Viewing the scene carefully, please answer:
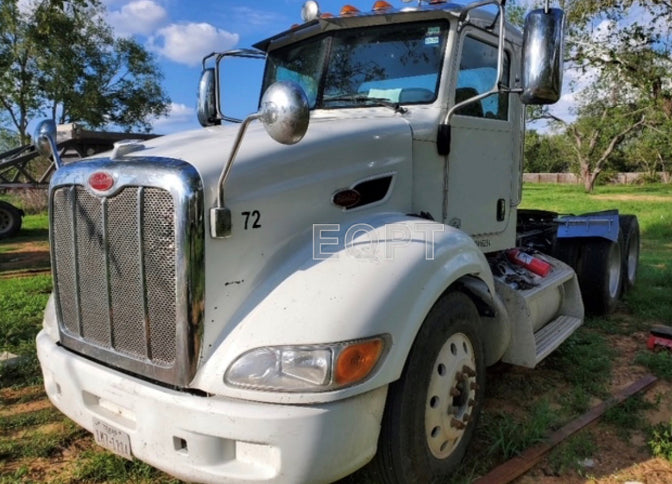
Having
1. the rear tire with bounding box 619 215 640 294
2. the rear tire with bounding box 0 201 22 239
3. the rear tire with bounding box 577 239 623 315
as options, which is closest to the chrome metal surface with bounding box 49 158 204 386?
the rear tire with bounding box 577 239 623 315

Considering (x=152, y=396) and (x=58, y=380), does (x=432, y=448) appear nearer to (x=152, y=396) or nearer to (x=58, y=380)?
(x=152, y=396)

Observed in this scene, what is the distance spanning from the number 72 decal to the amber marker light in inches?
27.6

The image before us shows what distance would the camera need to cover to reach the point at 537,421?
10.8 ft

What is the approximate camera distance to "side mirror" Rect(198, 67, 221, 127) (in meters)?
Answer: 4.43

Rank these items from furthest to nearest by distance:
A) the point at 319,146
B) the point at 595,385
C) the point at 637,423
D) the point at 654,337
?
the point at 654,337, the point at 595,385, the point at 637,423, the point at 319,146

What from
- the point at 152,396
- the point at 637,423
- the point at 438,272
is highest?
the point at 438,272

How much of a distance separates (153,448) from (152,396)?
0.21m

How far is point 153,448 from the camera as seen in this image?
2.23 meters

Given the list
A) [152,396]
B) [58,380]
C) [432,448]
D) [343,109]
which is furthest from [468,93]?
[58,380]

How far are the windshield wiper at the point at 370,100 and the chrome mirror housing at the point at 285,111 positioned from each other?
4.57 feet

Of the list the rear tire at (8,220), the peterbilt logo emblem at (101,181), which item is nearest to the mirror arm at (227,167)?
the peterbilt logo emblem at (101,181)

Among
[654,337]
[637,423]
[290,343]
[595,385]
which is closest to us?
[290,343]

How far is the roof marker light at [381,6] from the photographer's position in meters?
3.66

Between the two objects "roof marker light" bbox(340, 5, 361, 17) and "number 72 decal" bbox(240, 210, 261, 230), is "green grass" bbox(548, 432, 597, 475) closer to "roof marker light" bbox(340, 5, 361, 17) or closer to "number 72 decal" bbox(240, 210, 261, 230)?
"number 72 decal" bbox(240, 210, 261, 230)
